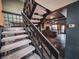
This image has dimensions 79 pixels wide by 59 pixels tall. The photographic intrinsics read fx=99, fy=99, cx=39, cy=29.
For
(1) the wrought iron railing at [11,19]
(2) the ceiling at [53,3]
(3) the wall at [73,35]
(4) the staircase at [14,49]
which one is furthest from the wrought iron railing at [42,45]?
(1) the wrought iron railing at [11,19]

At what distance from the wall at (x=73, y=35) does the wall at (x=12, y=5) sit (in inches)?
148

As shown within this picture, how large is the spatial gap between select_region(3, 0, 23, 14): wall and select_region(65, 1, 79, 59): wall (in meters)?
3.75

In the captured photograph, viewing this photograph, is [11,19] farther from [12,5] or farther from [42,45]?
[42,45]

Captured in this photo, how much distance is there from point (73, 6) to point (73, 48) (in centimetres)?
147

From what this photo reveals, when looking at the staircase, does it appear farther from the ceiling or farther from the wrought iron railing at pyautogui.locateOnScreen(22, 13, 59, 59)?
the ceiling

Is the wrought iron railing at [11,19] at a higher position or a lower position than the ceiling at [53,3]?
lower

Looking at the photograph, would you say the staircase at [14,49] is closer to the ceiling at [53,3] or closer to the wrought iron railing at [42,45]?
the wrought iron railing at [42,45]

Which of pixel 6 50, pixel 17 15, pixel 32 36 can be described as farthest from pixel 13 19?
pixel 6 50

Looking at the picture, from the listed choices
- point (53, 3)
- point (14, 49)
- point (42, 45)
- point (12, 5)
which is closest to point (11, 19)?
point (12, 5)

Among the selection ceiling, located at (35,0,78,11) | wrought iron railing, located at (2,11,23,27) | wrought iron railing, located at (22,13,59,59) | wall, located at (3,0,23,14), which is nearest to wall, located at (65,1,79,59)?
ceiling, located at (35,0,78,11)

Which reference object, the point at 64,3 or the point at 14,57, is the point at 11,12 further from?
the point at 14,57

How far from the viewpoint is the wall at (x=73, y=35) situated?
334 centimetres

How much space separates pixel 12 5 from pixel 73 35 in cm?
436

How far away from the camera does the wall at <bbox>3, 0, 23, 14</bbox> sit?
576cm
